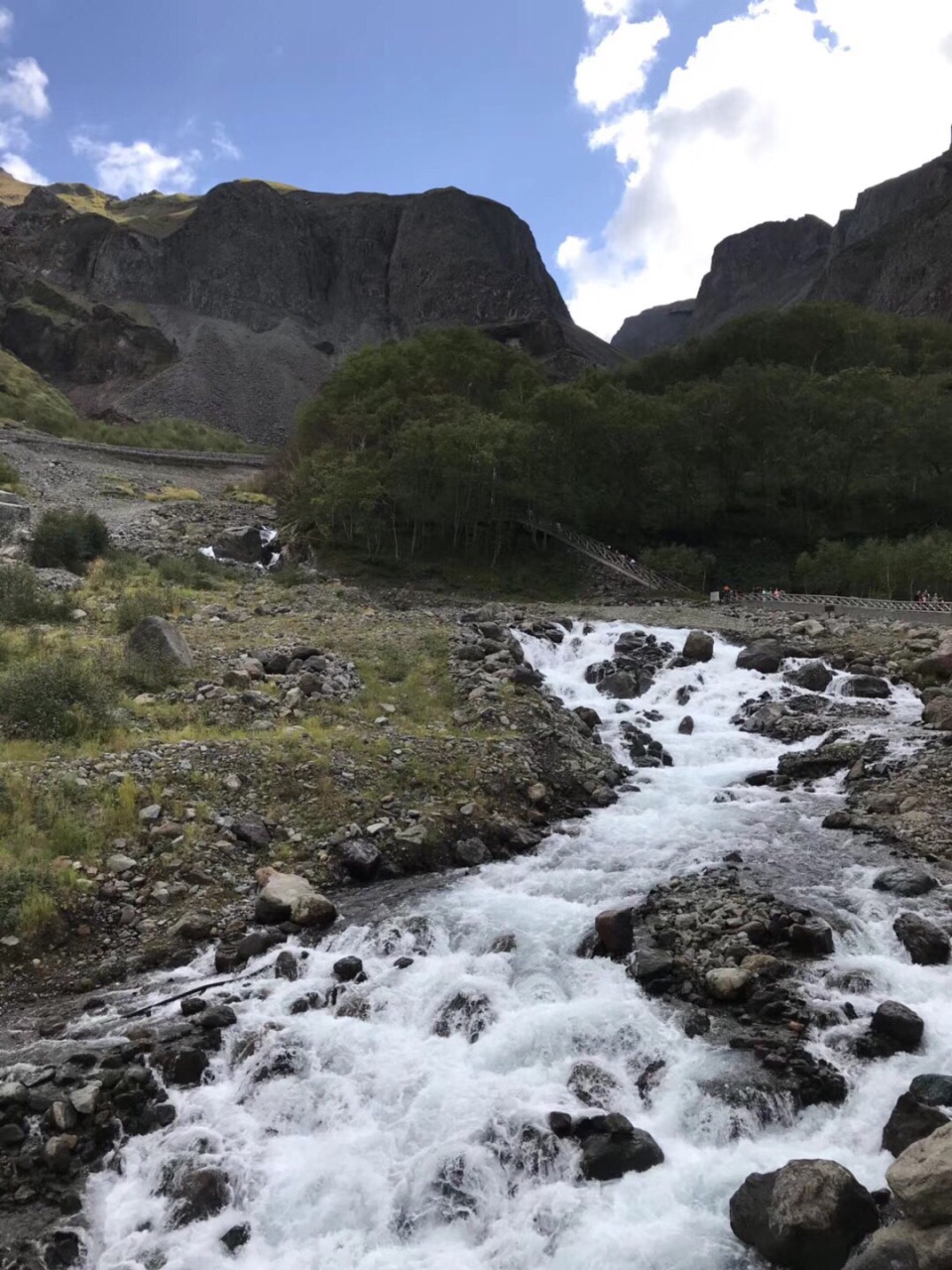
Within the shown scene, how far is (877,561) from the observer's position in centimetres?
3506

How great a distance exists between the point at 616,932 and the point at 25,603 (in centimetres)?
1872

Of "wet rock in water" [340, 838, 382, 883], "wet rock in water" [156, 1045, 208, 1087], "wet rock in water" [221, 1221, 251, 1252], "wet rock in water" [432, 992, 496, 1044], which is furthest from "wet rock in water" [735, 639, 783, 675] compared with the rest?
"wet rock in water" [221, 1221, 251, 1252]

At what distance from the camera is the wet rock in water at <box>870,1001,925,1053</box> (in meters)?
7.82

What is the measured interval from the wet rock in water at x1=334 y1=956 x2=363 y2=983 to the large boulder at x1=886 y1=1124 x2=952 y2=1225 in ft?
19.1

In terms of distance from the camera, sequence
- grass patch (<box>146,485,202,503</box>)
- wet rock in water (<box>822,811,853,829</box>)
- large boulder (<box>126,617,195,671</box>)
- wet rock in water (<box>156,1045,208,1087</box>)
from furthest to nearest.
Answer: grass patch (<box>146,485,202,503</box>)
large boulder (<box>126,617,195,671</box>)
wet rock in water (<box>822,811,853,829</box>)
wet rock in water (<box>156,1045,208,1087</box>)

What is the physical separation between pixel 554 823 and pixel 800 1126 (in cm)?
734

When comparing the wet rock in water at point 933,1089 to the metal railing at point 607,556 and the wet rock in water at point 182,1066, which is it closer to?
the wet rock in water at point 182,1066

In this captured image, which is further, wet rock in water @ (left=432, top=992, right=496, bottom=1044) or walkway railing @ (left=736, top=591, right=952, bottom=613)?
walkway railing @ (left=736, top=591, right=952, bottom=613)

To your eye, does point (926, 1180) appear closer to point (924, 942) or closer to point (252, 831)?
point (924, 942)

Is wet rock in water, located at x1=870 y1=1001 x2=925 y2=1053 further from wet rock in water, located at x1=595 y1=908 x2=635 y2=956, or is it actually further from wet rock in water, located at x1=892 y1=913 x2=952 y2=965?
wet rock in water, located at x1=595 y1=908 x2=635 y2=956

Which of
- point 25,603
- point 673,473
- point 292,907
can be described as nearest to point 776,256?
point 673,473

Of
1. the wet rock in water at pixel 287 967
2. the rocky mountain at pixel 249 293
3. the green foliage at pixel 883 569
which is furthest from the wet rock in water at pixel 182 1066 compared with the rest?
the rocky mountain at pixel 249 293

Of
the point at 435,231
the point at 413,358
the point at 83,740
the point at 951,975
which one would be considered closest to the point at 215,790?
the point at 83,740

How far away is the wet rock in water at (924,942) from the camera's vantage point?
9.22 meters
